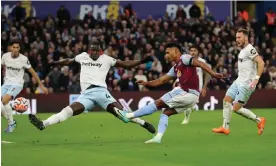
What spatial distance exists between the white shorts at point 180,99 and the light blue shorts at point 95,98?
141 centimetres

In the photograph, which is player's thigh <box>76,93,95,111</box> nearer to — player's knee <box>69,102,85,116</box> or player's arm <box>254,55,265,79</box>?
player's knee <box>69,102,85,116</box>

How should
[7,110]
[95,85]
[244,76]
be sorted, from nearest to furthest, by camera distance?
1. [95,85]
2. [244,76]
3. [7,110]

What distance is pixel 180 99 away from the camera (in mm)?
14297

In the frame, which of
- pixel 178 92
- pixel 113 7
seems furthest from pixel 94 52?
pixel 113 7

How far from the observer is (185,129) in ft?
60.7

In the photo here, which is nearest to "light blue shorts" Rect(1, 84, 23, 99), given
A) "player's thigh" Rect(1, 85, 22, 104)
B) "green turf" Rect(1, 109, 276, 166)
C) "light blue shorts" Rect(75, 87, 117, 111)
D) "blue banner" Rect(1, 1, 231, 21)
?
"player's thigh" Rect(1, 85, 22, 104)

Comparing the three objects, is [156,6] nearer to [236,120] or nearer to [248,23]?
[248,23]

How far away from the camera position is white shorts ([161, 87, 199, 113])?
14.3 meters

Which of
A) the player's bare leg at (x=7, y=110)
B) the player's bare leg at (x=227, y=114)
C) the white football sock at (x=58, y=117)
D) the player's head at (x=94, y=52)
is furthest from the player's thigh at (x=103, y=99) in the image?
the player's bare leg at (x=7, y=110)

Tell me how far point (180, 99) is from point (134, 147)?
1490 millimetres

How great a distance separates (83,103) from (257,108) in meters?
16.2

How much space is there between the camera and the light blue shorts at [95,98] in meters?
15.2

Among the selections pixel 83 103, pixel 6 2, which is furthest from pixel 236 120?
pixel 6 2

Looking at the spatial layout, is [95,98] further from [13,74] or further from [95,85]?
[13,74]
